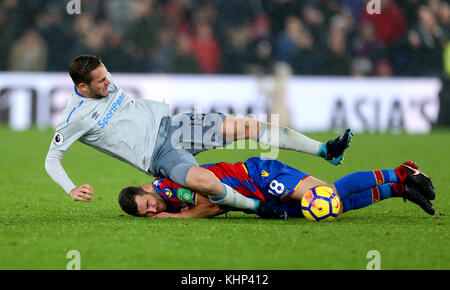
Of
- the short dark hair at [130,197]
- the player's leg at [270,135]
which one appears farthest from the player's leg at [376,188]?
the short dark hair at [130,197]

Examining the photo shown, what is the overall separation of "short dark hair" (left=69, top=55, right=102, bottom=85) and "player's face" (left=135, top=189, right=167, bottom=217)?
1054 mm

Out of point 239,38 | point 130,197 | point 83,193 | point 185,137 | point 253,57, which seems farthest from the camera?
point 239,38

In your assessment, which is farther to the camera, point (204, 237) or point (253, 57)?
point (253, 57)

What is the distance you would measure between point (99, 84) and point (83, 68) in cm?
19

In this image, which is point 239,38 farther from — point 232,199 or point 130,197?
point 232,199

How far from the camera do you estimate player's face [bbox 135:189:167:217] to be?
248 inches

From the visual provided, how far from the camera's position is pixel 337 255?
15.6 ft

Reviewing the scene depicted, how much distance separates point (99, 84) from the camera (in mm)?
6422

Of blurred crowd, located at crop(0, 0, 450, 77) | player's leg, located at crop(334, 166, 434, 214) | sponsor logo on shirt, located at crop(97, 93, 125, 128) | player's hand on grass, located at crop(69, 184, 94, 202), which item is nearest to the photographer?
player's hand on grass, located at crop(69, 184, 94, 202)

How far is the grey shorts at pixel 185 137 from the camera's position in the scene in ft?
21.1

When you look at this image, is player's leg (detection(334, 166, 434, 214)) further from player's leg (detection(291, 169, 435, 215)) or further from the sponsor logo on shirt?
the sponsor logo on shirt

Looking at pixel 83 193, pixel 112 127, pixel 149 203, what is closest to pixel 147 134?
pixel 112 127

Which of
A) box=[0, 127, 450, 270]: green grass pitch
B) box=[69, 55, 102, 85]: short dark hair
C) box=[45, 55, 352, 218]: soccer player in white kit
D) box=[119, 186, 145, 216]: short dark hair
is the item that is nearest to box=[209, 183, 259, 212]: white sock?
box=[45, 55, 352, 218]: soccer player in white kit

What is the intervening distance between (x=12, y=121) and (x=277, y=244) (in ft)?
42.2
